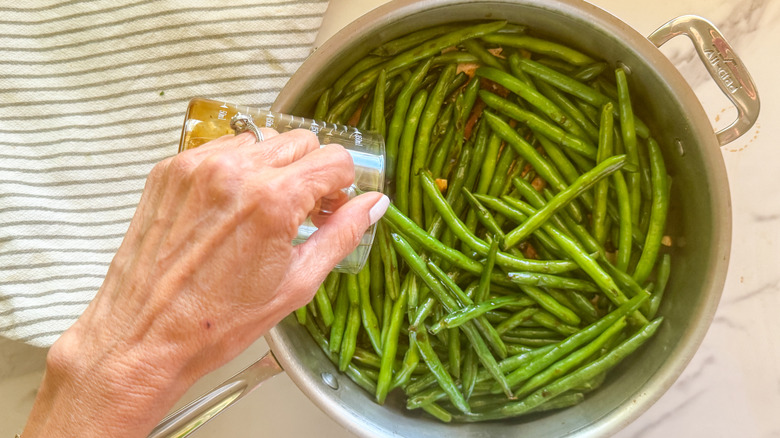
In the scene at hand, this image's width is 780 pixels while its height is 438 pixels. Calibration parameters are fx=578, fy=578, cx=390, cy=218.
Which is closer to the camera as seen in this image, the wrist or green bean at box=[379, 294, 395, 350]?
the wrist

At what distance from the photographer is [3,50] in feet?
4.55

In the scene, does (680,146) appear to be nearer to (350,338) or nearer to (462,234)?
(462,234)

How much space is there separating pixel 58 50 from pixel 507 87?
1.09m

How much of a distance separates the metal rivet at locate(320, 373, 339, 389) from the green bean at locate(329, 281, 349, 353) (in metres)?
0.06

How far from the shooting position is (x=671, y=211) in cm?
143

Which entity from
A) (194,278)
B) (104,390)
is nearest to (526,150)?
(194,278)

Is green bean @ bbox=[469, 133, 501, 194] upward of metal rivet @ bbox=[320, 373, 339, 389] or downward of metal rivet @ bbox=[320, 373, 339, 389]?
upward

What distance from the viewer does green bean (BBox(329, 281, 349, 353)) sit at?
1.38m

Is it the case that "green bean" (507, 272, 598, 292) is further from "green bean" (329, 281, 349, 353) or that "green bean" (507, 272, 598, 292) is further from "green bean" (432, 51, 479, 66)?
"green bean" (432, 51, 479, 66)

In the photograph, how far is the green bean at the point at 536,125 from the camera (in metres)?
1.37

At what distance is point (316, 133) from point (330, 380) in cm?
58

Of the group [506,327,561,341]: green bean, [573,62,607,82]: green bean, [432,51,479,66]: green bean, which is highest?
[573,62,607,82]: green bean

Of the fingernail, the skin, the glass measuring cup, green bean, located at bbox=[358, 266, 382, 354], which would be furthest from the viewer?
green bean, located at bbox=[358, 266, 382, 354]

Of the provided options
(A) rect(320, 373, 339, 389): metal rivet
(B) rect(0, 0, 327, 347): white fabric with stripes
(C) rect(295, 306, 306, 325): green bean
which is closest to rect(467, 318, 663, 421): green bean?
(A) rect(320, 373, 339, 389): metal rivet
